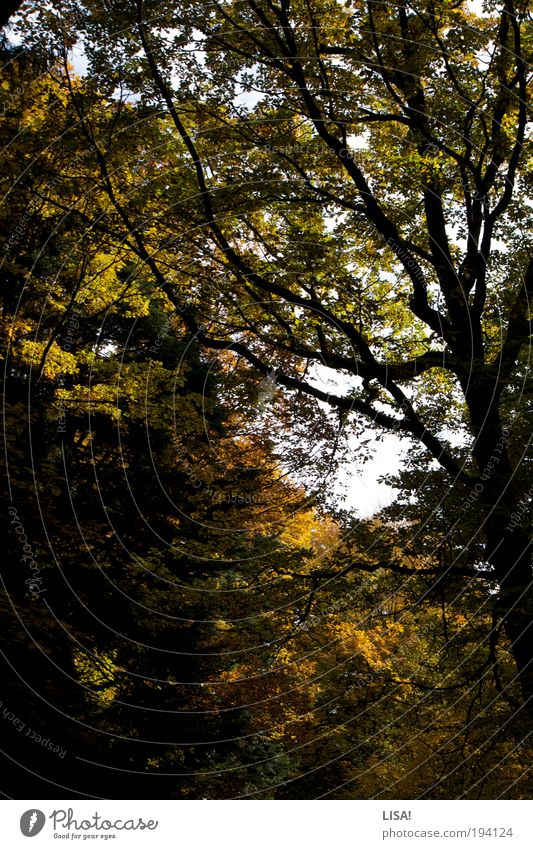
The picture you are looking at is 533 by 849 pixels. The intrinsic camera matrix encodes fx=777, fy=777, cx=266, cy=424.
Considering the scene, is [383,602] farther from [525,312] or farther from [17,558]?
[17,558]

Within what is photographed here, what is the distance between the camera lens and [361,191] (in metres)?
12.1

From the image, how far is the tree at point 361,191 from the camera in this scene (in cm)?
1128
